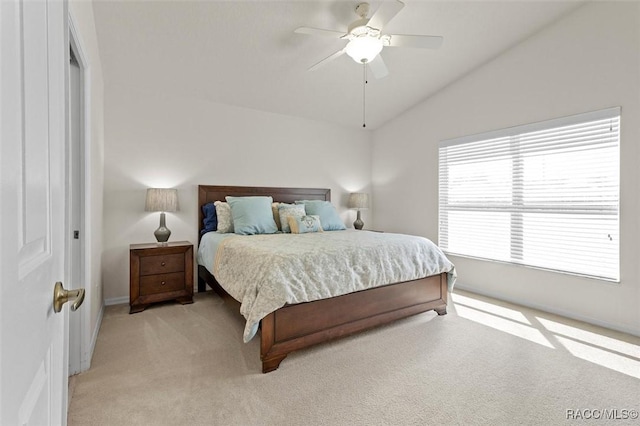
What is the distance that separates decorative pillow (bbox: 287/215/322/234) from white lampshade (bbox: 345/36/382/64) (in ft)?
5.98

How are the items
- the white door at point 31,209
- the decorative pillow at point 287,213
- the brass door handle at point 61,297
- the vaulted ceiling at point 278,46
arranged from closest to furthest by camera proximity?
the white door at point 31,209 → the brass door handle at point 61,297 → the vaulted ceiling at point 278,46 → the decorative pillow at point 287,213

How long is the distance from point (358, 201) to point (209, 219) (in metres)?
2.36

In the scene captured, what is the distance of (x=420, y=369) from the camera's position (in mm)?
2096

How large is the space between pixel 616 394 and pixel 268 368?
216 cm

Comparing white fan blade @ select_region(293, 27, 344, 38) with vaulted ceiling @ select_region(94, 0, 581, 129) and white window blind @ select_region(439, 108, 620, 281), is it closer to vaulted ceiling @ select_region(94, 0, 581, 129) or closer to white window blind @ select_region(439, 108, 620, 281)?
vaulted ceiling @ select_region(94, 0, 581, 129)

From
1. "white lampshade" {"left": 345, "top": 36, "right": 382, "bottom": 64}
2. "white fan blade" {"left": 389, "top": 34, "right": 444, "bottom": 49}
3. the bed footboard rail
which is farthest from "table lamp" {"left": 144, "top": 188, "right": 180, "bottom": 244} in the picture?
"white fan blade" {"left": 389, "top": 34, "right": 444, "bottom": 49}

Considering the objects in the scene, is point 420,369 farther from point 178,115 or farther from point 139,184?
point 178,115

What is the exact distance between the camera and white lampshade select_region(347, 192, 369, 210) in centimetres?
499

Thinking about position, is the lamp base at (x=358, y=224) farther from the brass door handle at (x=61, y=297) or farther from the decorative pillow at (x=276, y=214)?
the brass door handle at (x=61, y=297)

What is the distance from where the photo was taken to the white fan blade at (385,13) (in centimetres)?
213

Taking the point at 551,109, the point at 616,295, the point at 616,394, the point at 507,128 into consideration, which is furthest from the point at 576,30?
the point at 616,394

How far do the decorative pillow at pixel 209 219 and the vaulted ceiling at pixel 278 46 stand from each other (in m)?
1.42

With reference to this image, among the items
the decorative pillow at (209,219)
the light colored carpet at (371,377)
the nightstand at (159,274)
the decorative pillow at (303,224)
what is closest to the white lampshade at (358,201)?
the decorative pillow at (303,224)
